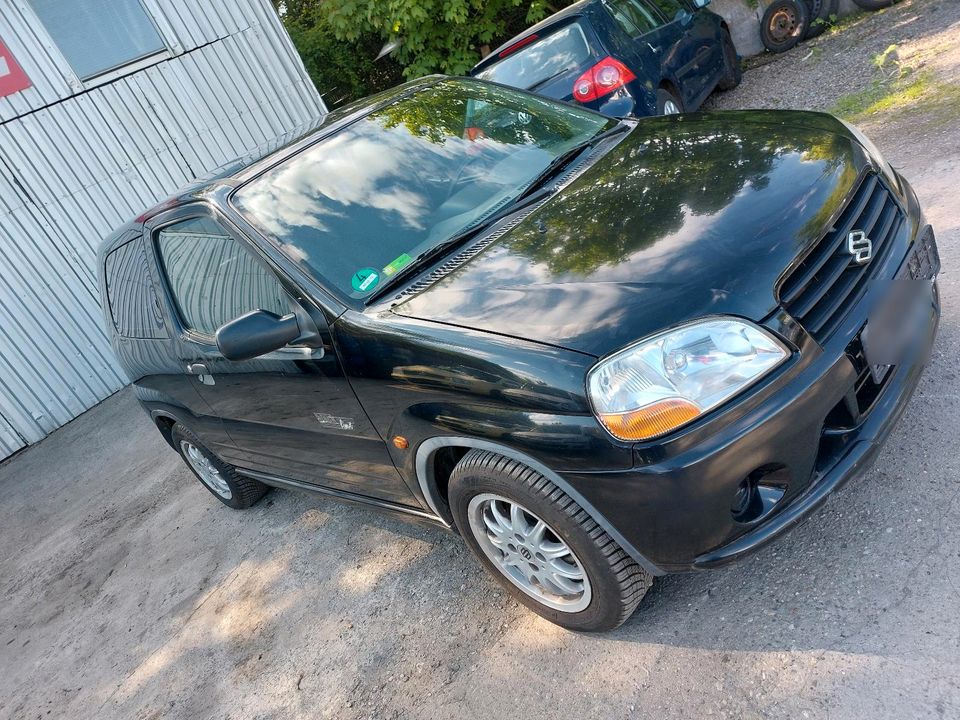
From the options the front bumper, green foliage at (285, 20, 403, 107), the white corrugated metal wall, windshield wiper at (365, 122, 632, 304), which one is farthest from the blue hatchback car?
green foliage at (285, 20, 403, 107)

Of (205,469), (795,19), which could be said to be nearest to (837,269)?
(205,469)

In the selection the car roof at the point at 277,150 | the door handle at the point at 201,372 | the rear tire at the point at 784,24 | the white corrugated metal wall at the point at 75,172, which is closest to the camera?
the car roof at the point at 277,150

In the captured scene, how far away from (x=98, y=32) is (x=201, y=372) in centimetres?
619

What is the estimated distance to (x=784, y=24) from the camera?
29.6 feet

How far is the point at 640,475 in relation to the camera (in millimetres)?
2039

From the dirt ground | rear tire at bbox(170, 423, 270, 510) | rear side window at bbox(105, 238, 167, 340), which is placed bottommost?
the dirt ground

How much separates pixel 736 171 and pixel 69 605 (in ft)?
14.4

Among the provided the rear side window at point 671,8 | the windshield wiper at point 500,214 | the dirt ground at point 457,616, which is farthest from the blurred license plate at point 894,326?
the rear side window at point 671,8

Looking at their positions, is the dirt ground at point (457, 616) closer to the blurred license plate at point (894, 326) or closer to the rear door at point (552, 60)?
the blurred license plate at point (894, 326)

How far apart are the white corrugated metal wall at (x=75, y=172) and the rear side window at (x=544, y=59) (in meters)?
2.31

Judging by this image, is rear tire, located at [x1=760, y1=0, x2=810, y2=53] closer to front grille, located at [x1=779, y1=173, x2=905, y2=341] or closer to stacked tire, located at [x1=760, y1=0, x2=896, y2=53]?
stacked tire, located at [x1=760, y1=0, x2=896, y2=53]

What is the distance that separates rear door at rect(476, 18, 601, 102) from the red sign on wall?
15.0 feet

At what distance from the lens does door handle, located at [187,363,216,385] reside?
11.5 ft

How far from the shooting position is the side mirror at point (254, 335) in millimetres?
2646
